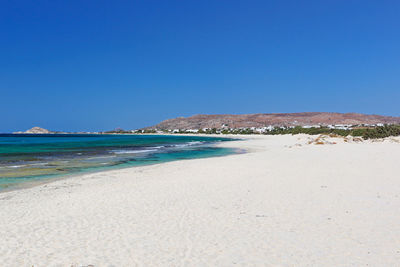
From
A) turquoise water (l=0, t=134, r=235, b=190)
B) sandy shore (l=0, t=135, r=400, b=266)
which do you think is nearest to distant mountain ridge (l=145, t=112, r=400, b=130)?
turquoise water (l=0, t=134, r=235, b=190)

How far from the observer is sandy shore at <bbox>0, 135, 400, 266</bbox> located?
18.0 feet

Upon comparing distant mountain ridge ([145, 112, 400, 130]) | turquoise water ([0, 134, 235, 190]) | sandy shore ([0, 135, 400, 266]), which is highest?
distant mountain ridge ([145, 112, 400, 130])

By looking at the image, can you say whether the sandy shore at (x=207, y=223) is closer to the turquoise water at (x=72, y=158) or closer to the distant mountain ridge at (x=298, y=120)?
the turquoise water at (x=72, y=158)

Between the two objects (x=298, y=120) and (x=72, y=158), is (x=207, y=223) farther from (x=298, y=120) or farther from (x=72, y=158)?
(x=298, y=120)

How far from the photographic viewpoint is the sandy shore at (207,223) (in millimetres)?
5500

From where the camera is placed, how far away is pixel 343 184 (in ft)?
39.3

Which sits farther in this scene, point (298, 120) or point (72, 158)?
point (298, 120)

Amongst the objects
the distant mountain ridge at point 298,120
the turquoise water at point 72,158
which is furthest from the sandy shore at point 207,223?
the distant mountain ridge at point 298,120

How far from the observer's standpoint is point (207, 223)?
24.4 feet

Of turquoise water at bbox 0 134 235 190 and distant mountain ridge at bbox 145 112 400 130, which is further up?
distant mountain ridge at bbox 145 112 400 130

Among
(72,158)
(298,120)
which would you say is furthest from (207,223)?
(298,120)

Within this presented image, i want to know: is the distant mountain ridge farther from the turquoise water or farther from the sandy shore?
the sandy shore

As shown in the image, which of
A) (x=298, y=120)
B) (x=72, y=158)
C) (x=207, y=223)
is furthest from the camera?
(x=298, y=120)

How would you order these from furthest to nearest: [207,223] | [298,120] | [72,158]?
[298,120] < [72,158] < [207,223]
